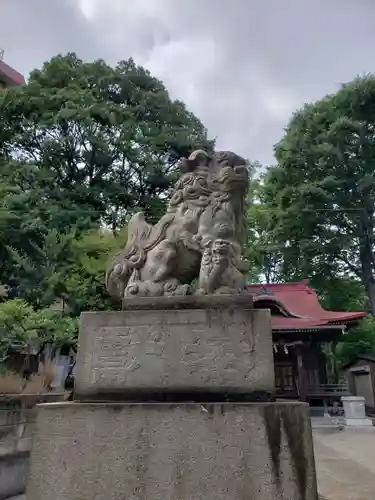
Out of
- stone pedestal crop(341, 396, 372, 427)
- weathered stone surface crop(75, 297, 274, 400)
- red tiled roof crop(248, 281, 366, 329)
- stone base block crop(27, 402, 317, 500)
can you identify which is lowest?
stone pedestal crop(341, 396, 372, 427)

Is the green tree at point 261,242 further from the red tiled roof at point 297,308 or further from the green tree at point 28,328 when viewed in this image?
the green tree at point 28,328

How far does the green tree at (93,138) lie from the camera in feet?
50.2

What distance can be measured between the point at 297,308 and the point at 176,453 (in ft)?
51.1

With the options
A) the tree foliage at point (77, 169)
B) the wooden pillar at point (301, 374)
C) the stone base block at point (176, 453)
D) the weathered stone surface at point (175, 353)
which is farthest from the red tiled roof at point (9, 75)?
the stone base block at point (176, 453)

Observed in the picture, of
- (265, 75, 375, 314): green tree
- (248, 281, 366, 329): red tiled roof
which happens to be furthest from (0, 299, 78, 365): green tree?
(265, 75, 375, 314): green tree

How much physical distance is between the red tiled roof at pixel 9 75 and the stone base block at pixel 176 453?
25.8 meters

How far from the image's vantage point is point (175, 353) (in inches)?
111

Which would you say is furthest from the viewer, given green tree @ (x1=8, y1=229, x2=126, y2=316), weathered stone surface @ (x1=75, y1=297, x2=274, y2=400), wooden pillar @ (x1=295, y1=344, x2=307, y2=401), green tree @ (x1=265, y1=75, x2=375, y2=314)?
green tree @ (x1=265, y1=75, x2=375, y2=314)

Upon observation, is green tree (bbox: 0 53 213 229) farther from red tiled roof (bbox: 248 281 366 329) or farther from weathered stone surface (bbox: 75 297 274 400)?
weathered stone surface (bbox: 75 297 274 400)

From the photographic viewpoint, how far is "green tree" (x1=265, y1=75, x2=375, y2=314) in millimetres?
19219

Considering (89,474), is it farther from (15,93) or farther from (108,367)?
(15,93)

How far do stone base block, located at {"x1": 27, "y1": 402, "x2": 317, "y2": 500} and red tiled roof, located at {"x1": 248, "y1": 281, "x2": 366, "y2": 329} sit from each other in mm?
11551

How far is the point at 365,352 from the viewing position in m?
20.0

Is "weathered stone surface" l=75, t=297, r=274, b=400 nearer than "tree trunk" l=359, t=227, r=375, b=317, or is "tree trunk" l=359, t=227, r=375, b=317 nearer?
"weathered stone surface" l=75, t=297, r=274, b=400
